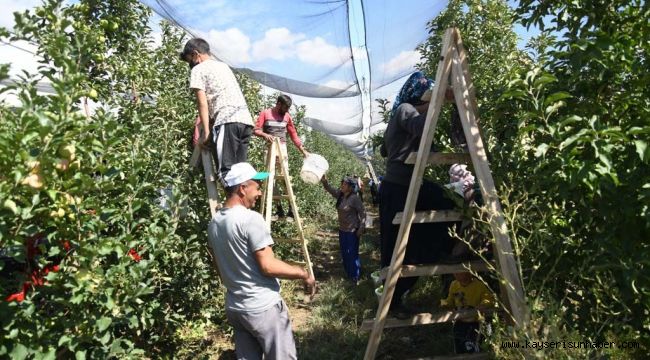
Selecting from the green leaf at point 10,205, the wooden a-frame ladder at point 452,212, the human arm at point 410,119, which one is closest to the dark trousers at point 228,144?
the human arm at point 410,119

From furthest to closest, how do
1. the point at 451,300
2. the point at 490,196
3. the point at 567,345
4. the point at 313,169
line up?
the point at 313,169 → the point at 451,300 → the point at 490,196 → the point at 567,345

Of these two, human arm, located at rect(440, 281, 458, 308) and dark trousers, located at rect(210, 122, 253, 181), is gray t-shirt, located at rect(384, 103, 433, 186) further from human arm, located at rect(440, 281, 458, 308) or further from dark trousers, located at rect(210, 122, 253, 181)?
dark trousers, located at rect(210, 122, 253, 181)

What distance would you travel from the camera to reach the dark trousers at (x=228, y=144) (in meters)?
3.51

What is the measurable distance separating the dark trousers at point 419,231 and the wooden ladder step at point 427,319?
26 centimetres

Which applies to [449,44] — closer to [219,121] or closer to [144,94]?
[219,121]

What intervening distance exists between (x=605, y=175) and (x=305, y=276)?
1.52 meters

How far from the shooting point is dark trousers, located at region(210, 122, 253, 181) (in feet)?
11.5

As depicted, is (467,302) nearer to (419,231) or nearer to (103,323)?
(419,231)

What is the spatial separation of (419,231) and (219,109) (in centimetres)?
163

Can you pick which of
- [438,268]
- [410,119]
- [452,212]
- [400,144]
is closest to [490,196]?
[452,212]

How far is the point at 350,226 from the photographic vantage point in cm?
600

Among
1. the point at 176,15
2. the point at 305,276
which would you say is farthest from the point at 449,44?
Answer: the point at 176,15

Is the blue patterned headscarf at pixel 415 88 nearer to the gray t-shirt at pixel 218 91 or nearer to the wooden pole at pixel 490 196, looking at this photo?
the wooden pole at pixel 490 196

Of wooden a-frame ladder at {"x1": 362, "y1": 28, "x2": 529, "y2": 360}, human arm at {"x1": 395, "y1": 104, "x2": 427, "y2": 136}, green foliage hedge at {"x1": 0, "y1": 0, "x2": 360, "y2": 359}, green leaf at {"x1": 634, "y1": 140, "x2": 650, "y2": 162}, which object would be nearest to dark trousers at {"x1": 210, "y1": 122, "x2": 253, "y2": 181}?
green foliage hedge at {"x1": 0, "y1": 0, "x2": 360, "y2": 359}
